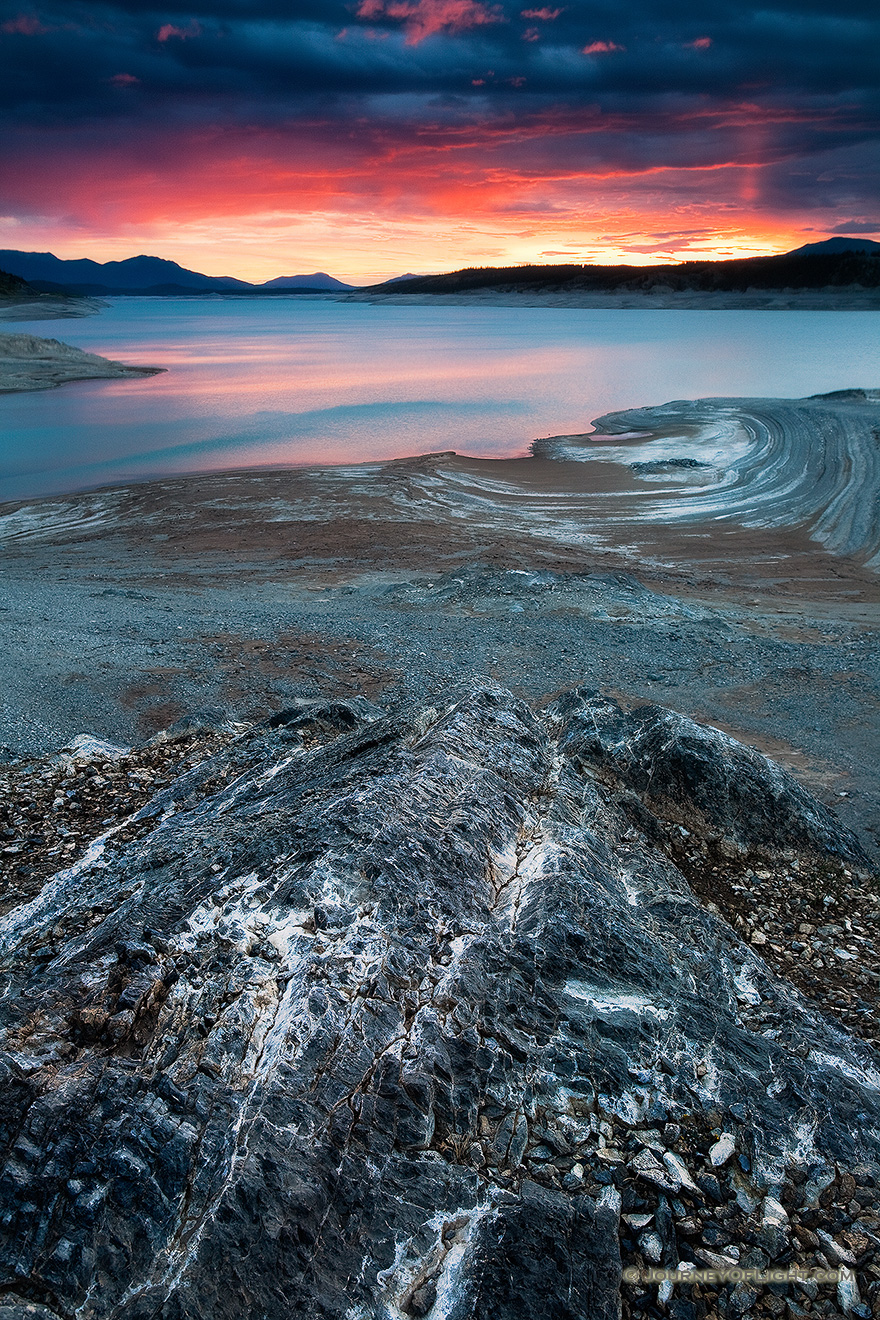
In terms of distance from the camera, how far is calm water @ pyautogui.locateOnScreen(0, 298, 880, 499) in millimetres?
36781

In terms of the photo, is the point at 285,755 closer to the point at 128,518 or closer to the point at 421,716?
the point at 421,716

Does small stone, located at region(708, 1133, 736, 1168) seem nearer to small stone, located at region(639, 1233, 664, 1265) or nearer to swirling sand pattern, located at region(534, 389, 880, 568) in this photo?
small stone, located at region(639, 1233, 664, 1265)

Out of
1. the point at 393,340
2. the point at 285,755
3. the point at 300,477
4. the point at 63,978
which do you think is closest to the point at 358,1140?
the point at 63,978

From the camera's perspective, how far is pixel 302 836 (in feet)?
17.1

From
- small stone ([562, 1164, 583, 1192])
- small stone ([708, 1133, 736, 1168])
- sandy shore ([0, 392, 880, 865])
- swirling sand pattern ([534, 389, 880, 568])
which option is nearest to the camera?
small stone ([562, 1164, 583, 1192])

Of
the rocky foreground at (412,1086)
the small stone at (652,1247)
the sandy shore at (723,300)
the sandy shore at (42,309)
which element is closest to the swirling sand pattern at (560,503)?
the rocky foreground at (412,1086)

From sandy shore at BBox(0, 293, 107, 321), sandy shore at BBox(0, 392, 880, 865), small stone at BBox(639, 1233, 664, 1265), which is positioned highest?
sandy shore at BBox(0, 293, 107, 321)

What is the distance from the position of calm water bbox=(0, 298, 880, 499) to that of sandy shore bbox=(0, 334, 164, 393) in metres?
2.51

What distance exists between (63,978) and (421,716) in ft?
12.9

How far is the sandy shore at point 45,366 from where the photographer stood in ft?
182

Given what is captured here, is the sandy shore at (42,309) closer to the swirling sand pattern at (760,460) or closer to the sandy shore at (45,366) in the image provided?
the sandy shore at (45,366)


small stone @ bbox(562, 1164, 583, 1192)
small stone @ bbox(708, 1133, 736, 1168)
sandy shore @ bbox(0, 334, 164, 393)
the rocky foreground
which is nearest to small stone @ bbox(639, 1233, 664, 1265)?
the rocky foreground

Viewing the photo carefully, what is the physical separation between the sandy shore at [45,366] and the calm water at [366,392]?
251 centimetres

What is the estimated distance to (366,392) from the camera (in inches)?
2195
